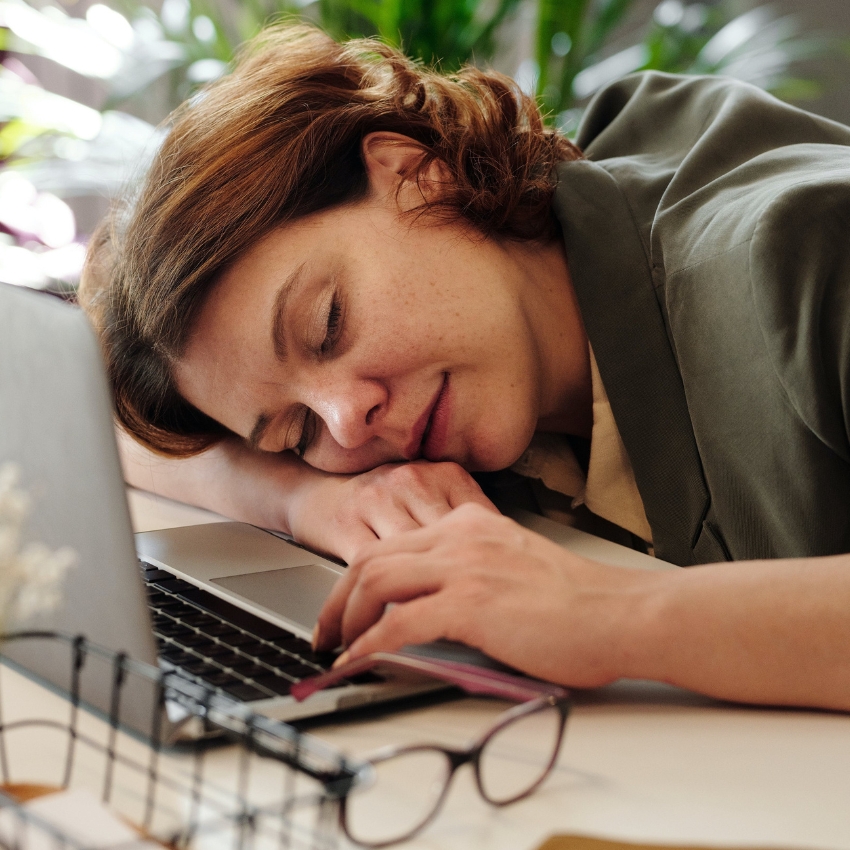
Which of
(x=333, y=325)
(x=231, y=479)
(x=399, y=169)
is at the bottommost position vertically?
(x=231, y=479)

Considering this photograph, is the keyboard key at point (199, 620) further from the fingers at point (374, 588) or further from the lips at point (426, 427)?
the lips at point (426, 427)

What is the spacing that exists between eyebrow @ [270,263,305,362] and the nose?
53 mm

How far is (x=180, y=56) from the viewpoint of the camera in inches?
91.9

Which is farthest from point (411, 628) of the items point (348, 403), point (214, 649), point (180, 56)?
point (180, 56)

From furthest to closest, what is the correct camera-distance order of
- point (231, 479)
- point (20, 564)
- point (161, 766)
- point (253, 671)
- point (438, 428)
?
point (231, 479) < point (438, 428) < point (253, 671) < point (161, 766) < point (20, 564)

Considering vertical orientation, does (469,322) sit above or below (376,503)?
above

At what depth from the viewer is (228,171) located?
917 mm

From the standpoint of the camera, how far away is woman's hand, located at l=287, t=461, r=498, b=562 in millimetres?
862

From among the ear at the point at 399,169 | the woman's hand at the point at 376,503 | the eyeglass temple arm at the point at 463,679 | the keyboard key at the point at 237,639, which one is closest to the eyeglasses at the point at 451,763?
the eyeglass temple arm at the point at 463,679

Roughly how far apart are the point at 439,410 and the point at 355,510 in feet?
0.40

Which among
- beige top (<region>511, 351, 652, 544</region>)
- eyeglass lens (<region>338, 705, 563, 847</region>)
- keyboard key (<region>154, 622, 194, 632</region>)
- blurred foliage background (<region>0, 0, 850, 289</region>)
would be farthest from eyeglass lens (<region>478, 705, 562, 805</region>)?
blurred foliage background (<region>0, 0, 850, 289</region>)

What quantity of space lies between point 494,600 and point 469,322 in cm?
40

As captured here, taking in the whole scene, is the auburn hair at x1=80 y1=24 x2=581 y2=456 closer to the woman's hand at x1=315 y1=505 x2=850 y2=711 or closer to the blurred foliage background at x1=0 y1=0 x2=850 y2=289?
the woman's hand at x1=315 y1=505 x2=850 y2=711

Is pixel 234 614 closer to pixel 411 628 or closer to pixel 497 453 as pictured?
pixel 411 628
